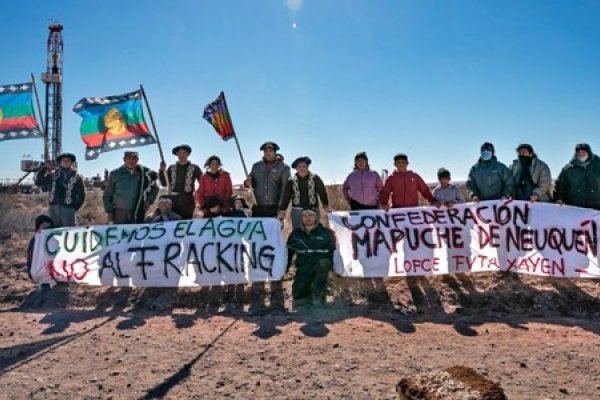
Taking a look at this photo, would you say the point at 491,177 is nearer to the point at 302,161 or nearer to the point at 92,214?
the point at 302,161

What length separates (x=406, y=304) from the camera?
6.41 meters

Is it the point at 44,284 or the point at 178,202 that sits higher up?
the point at 178,202

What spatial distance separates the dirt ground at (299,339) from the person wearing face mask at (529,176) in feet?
4.30

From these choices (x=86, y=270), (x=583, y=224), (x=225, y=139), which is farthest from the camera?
(x=225, y=139)

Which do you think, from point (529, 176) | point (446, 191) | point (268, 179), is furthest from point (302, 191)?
point (529, 176)

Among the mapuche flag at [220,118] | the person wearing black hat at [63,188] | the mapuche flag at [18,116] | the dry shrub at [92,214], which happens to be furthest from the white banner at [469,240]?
the dry shrub at [92,214]

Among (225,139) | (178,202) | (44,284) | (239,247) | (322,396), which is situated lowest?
(322,396)

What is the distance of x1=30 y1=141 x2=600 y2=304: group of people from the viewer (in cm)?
689

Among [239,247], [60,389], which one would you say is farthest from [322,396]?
[239,247]

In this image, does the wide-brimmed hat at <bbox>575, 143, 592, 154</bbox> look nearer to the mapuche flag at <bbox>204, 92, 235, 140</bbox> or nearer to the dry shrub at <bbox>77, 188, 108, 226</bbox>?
the mapuche flag at <bbox>204, 92, 235, 140</bbox>

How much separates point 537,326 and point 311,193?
11.4 ft

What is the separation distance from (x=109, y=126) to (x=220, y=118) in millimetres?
2123

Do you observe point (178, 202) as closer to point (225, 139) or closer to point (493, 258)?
point (225, 139)

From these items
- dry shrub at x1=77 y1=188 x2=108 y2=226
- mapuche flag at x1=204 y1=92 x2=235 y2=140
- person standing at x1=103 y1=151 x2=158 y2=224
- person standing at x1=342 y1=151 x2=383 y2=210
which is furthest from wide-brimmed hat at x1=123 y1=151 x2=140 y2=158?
dry shrub at x1=77 y1=188 x2=108 y2=226
